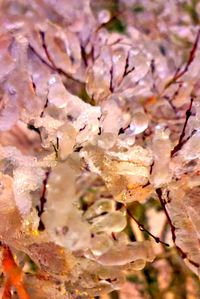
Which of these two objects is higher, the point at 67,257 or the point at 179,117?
the point at 67,257

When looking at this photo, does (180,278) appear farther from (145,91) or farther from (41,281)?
(41,281)

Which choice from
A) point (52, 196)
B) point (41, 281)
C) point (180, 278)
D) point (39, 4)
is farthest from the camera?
point (39, 4)

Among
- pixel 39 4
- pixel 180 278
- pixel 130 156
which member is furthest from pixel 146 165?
pixel 39 4

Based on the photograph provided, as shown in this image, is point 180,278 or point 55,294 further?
point 180,278

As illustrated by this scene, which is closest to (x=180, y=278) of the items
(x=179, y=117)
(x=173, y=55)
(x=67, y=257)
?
(x=179, y=117)

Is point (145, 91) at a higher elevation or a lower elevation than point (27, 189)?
lower

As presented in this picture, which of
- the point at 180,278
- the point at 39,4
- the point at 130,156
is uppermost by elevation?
the point at 130,156

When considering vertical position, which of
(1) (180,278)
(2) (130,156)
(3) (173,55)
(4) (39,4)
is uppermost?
(2) (130,156)

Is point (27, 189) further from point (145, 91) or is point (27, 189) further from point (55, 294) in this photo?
point (145, 91)

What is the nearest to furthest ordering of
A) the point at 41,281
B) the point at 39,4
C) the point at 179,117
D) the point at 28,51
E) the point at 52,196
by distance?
the point at 52,196, the point at 41,281, the point at 28,51, the point at 179,117, the point at 39,4
